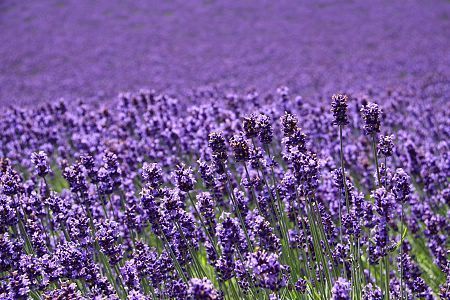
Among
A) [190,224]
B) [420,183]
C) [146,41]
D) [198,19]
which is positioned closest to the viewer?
[190,224]

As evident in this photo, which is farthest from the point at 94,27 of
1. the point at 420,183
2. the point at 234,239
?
the point at 234,239

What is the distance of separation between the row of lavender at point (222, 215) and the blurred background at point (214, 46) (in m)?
7.43

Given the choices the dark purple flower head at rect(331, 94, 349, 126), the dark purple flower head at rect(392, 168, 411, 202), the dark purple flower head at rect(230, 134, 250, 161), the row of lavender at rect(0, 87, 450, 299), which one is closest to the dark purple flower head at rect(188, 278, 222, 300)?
the row of lavender at rect(0, 87, 450, 299)

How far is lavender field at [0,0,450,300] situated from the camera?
3500 mm

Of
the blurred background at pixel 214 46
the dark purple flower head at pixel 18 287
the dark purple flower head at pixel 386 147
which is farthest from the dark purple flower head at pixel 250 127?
the blurred background at pixel 214 46

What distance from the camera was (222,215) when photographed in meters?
3.30

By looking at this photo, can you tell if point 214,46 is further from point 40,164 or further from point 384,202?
point 384,202

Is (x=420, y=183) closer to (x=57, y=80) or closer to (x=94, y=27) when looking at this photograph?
(x=57, y=80)

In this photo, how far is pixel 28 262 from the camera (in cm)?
352

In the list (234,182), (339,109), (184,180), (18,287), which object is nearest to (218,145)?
(184,180)

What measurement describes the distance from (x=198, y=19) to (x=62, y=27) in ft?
30.7

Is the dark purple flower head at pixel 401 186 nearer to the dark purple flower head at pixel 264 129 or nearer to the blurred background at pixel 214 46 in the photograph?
the dark purple flower head at pixel 264 129

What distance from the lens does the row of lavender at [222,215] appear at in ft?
11.2

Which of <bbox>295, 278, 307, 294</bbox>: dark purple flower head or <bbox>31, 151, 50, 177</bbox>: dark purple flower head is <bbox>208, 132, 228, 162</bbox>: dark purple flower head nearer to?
<bbox>295, 278, 307, 294</bbox>: dark purple flower head
